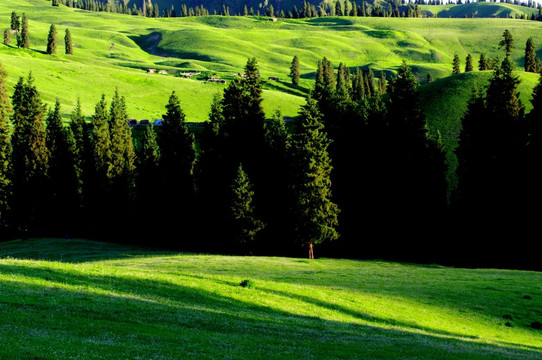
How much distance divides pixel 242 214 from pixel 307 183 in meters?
9.72

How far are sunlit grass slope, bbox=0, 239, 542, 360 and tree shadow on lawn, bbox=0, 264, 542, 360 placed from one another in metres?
0.06

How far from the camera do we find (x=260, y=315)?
24.6m

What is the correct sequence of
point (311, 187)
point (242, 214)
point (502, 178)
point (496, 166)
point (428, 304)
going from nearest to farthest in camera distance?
point (428, 304) → point (311, 187) → point (242, 214) → point (502, 178) → point (496, 166)

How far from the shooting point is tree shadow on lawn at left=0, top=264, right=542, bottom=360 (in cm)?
1735

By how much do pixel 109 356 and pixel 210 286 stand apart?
53.4 feet

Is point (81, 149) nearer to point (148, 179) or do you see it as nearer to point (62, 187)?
point (62, 187)

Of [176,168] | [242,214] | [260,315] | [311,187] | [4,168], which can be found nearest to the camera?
[260,315]

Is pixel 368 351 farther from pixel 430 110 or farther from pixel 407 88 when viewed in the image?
pixel 430 110

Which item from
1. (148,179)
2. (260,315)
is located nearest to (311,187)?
(148,179)

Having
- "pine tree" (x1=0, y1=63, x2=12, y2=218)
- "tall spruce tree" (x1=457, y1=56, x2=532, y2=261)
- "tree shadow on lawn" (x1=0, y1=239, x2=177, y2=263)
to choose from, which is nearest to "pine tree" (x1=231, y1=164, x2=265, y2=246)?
"tree shadow on lawn" (x1=0, y1=239, x2=177, y2=263)

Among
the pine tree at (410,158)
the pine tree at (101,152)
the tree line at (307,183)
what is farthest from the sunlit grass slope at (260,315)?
the pine tree at (101,152)

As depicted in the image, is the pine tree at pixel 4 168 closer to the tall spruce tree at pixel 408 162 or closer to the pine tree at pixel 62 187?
the pine tree at pixel 62 187

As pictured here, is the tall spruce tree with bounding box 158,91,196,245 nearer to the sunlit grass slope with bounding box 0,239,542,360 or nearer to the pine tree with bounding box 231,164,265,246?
the pine tree with bounding box 231,164,265,246

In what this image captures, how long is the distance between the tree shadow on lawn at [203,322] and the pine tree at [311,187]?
1296 inches
